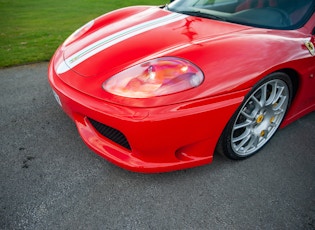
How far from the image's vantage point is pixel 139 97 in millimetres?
1438

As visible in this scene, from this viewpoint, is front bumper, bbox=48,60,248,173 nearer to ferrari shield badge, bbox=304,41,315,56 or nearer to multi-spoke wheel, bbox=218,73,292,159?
multi-spoke wheel, bbox=218,73,292,159

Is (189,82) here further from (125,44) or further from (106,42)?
(106,42)

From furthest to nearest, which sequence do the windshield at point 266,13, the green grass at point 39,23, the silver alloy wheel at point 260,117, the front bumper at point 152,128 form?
the green grass at point 39,23, the windshield at point 266,13, the silver alloy wheel at point 260,117, the front bumper at point 152,128

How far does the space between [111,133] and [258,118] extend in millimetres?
1040

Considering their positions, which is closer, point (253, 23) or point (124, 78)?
point (124, 78)

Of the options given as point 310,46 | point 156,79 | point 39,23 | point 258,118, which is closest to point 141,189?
point 156,79

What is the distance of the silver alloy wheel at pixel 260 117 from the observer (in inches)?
70.0

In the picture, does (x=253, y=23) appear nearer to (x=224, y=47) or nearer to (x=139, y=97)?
(x=224, y=47)

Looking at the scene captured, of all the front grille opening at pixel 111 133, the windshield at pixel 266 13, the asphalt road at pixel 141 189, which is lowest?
the asphalt road at pixel 141 189

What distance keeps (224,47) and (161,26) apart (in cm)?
59

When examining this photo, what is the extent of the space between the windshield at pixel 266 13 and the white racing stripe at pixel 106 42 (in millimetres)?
374

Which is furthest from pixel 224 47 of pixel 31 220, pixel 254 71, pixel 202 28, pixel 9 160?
pixel 9 160

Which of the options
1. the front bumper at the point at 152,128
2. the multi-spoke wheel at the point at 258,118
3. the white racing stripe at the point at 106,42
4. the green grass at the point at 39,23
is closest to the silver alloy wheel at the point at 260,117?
the multi-spoke wheel at the point at 258,118

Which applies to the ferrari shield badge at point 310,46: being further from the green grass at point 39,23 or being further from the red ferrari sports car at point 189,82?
the green grass at point 39,23
